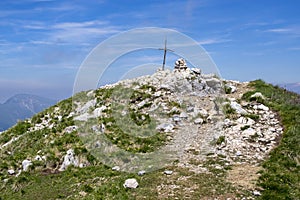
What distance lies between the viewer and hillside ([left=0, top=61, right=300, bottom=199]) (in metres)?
14.9

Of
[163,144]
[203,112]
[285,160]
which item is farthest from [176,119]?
[285,160]

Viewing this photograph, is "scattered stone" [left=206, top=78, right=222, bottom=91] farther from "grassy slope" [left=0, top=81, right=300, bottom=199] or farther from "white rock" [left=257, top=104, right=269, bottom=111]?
"grassy slope" [left=0, top=81, right=300, bottom=199]

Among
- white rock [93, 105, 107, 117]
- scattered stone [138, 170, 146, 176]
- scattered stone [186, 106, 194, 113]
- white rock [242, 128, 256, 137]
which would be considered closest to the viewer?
scattered stone [138, 170, 146, 176]

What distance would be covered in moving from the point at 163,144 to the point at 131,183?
19.2ft

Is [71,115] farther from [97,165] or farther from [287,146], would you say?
[287,146]

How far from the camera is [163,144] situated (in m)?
20.5

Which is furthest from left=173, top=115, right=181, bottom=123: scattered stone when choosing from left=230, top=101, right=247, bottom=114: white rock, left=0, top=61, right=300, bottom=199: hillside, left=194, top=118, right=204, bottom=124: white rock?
left=230, top=101, right=247, bottom=114: white rock

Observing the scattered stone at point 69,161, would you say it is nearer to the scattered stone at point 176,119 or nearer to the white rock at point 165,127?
the white rock at point 165,127

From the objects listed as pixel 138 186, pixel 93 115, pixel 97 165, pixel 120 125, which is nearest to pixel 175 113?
pixel 120 125

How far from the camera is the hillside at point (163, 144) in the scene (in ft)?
48.7

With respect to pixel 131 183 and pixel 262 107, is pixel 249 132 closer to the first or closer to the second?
pixel 262 107

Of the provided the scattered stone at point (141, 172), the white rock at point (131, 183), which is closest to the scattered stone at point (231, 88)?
the scattered stone at point (141, 172)

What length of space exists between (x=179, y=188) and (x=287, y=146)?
791 centimetres

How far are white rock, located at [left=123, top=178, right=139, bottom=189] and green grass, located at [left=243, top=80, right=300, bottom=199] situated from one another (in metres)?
5.66
